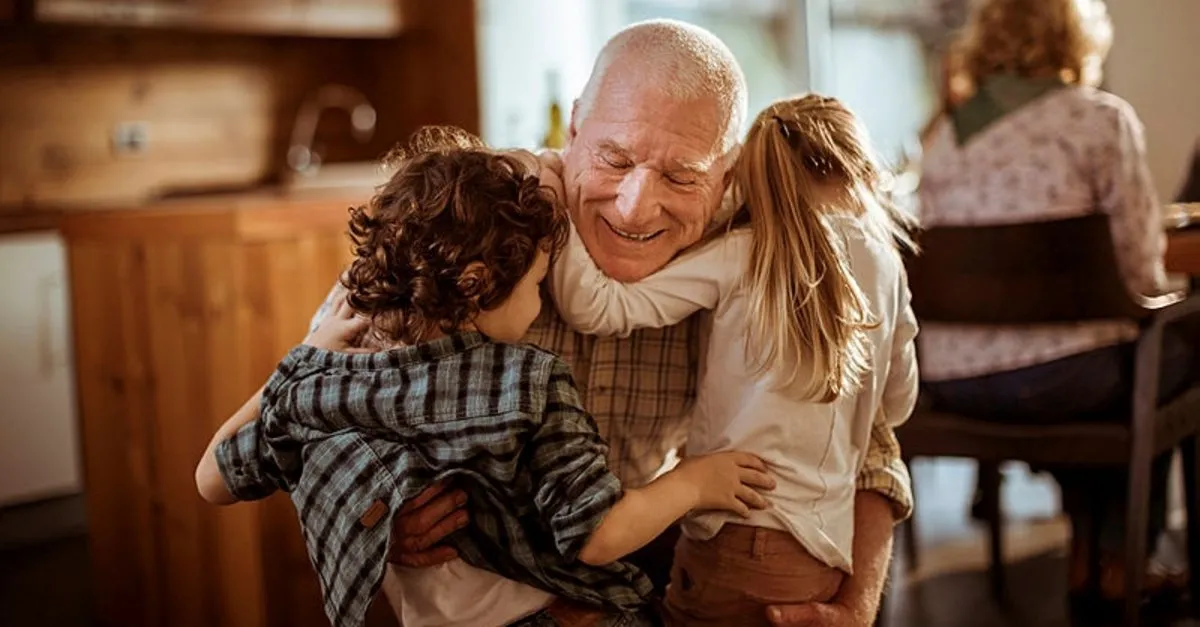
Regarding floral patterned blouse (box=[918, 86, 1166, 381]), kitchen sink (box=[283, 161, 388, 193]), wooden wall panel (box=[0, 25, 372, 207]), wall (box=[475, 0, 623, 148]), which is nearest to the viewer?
floral patterned blouse (box=[918, 86, 1166, 381])

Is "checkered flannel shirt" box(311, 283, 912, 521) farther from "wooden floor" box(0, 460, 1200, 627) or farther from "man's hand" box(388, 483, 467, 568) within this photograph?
"wooden floor" box(0, 460, 1200, 627)

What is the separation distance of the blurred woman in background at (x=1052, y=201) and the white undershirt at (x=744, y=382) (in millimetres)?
1080

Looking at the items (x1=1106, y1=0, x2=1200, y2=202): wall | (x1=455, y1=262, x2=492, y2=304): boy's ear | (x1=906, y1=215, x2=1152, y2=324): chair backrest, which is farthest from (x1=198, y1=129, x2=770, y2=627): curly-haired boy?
(x1=1106, y1=0, x2=1200, y2=202): wall

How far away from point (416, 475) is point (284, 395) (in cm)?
17

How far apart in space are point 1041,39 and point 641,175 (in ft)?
5.74

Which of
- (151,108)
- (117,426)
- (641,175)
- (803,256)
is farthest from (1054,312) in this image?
(151,108)

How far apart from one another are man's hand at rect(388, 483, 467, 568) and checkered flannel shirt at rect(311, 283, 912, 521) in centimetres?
29

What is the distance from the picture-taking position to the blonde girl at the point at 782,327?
4.76 ft

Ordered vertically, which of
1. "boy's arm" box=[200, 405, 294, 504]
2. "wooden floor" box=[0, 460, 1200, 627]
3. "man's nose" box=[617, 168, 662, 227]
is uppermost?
"man's nose" box=[617, 168, 662, 227]

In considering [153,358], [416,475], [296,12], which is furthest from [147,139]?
[416,475]

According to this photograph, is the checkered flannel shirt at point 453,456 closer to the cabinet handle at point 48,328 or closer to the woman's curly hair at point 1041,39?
the woman's curly hair at point 1041,39

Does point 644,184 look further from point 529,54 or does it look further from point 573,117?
point 529,54

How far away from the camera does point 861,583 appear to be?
158cm

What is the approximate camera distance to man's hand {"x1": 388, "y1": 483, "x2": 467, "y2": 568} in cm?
136
